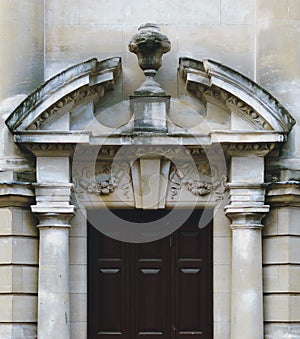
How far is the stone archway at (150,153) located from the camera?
1511cm

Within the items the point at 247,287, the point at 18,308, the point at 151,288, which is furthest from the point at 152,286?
the point at 18,308

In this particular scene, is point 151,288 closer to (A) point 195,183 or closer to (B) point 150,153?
(A) point 195,183

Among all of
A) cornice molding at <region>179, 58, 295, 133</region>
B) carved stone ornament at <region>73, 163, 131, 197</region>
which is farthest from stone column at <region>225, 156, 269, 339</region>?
carved stone ornament at <region>73, 163, 131, 197</region>

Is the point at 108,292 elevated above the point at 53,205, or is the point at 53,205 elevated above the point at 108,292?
the point at 53,205

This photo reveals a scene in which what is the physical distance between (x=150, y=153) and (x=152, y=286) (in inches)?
68.4

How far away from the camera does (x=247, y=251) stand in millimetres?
15180

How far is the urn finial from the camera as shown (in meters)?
15.2

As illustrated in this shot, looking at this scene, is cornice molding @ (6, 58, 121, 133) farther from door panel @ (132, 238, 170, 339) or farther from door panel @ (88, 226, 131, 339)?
door panel @ (132, 238, 170, 339)

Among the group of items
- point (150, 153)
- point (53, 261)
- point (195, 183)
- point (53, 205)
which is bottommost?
point (53, 261)

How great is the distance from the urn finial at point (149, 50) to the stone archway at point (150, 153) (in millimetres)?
32

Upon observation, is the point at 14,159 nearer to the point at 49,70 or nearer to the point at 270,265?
the point at 49,70

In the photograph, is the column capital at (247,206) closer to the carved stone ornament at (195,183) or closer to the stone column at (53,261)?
the carved stone ornament at (195,183)

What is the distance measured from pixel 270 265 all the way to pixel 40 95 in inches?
139

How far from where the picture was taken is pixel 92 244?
15766 mm
